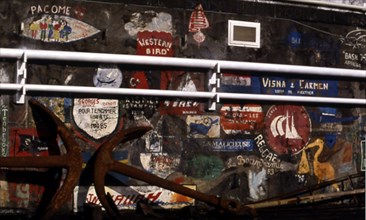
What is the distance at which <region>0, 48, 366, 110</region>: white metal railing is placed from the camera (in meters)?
5.81

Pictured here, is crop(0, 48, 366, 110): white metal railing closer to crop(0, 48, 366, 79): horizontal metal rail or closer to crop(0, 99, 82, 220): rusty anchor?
crop(0, 48, 366, 79): horizontal metal rail

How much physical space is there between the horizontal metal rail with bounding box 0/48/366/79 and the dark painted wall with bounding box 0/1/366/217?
0.10 meters

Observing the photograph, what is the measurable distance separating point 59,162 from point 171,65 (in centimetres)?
143

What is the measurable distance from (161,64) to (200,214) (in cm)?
144

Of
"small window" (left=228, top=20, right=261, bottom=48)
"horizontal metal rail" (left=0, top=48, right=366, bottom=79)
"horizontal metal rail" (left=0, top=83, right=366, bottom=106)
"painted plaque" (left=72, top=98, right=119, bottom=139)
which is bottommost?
"painted plaque" (left=72, top=98, right=119, bottom=139)

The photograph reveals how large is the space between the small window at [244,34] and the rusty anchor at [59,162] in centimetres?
195

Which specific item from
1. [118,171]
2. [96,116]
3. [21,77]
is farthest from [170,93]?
[21,77]

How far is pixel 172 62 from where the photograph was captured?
20.7 feet

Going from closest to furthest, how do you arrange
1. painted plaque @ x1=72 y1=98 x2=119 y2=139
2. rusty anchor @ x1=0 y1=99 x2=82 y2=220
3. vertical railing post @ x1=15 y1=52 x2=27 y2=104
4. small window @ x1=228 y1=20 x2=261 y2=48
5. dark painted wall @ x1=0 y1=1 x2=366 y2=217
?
rusty anchor @ x1=0 y1=99 x2=82 y2=220 → vertical railing post @ x1=15 y1=52 x2=27 y2=104 → dark painted wall @ x1=0 y1=1 x2=366 y2=217 → painted plaque @ x1=72 y1=98 x2=119 y2=139 → small window @ x1=228 y1=20 x2=261 y2=48

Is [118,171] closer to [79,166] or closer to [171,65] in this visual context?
[79,166]

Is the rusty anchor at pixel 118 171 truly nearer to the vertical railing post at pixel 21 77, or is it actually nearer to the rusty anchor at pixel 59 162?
the rusty anchor at pixel 59 162

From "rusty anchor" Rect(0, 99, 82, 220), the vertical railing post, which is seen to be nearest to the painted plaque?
"rusty anchor" Rect(0, 99, 82, 220)

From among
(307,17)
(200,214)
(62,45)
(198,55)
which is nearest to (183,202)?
(200,214)

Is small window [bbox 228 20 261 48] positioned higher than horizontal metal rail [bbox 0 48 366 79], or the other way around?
small window [bbox 228 20 261 48]
